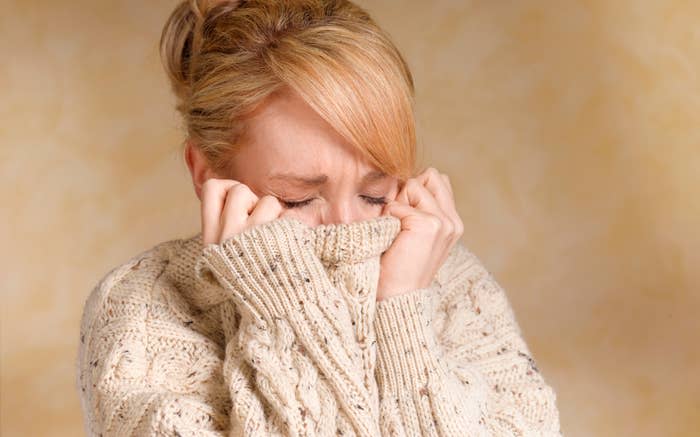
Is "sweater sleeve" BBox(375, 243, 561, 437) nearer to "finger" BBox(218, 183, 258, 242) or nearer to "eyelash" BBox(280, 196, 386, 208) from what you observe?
"eyelash" BBox(280, 196, 386, 208)

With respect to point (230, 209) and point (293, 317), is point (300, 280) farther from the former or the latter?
point (230, 209)

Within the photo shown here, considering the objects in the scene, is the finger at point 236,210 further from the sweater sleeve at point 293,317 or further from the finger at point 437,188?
the finger at point 437,188

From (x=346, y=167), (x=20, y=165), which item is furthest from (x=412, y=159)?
(x=20, y=165)

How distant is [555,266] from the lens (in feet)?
11.7

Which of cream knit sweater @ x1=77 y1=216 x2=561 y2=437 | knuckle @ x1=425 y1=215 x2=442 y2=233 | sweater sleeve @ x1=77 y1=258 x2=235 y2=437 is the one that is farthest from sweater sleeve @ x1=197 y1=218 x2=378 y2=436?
knuckle @ x1=425 y1=215 x2=442 y2=233

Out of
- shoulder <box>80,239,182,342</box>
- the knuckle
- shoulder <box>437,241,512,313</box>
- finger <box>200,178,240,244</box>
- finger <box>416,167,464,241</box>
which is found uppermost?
finger <box>416,167,464,241</box>

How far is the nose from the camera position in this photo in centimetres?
224

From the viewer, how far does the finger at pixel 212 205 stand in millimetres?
2184

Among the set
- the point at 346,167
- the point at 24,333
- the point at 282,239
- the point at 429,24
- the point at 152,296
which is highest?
the point at 429,24

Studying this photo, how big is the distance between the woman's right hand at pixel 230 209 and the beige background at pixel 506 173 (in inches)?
52.0

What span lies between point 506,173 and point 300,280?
160 cm

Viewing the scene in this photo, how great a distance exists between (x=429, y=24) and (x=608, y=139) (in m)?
0.66

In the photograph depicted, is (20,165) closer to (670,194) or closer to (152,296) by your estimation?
(152,296)

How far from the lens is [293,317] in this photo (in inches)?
82.4
